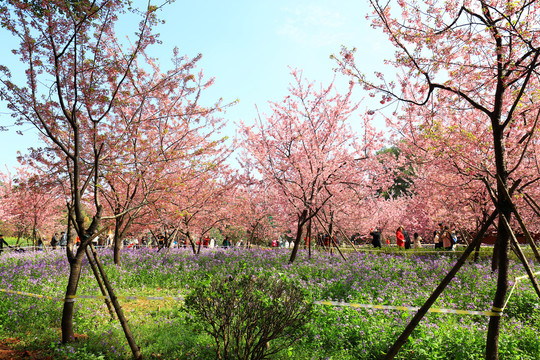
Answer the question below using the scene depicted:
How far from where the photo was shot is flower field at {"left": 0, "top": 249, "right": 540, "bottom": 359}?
480cm

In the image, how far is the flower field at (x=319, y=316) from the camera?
15.8 feet

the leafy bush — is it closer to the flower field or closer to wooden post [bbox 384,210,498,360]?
the flower field

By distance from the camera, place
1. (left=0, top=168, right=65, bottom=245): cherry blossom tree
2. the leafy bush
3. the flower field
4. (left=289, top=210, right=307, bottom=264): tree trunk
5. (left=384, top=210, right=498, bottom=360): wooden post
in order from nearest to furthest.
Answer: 1. (left=384, top=210, right=498, bottom=360): wooden post
2. the leafy bush
3. the flower field
4. (left=289, top=210, right=307, bottom=264): tree trunk
5. (left=0, top=168, right=65, bottom=245): cherry blossom tree

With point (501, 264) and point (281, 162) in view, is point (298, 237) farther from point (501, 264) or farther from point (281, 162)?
point (501, 264)

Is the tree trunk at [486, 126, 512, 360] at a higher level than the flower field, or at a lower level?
higher

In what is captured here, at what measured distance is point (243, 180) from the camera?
14.9 meters

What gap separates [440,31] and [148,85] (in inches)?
213

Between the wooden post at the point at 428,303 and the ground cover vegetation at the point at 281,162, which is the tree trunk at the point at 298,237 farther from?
the wooden post at the point at 428,303

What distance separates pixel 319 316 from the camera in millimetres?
5383

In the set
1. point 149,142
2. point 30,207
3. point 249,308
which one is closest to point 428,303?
point 249,308

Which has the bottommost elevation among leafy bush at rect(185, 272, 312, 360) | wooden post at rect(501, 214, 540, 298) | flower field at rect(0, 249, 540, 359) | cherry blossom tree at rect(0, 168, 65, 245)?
flower field at rect(0, 249, 540, 359)

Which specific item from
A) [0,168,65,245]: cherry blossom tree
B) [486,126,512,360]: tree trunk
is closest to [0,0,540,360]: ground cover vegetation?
[486,126,512,360]: tree trunk

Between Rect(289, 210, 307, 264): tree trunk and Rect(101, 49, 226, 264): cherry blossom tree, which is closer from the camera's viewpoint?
Rect(101, 49, 226, 264): cherry blossom tree

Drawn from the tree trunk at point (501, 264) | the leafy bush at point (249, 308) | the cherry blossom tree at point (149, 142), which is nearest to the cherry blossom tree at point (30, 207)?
the cherry blossom tree at point (149, 142)
